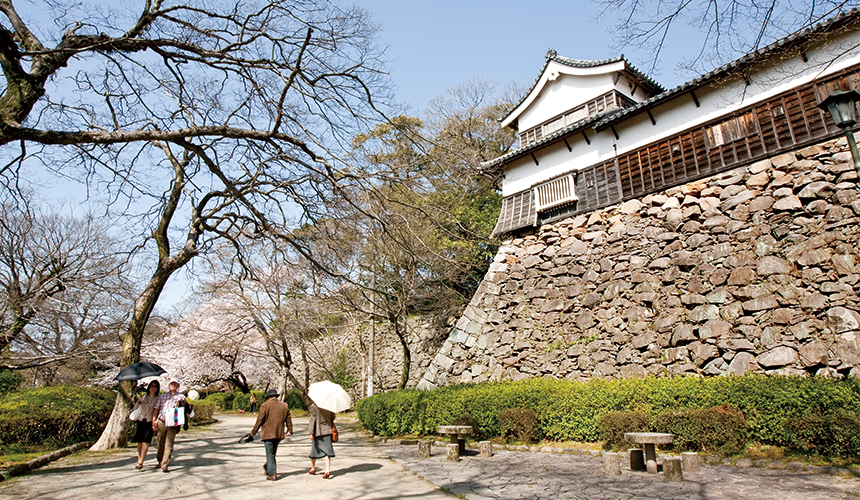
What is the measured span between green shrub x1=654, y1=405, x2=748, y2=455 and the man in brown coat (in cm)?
656

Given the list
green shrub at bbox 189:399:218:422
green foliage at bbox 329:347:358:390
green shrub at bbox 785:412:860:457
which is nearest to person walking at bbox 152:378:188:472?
green shrub at bbox 785:412:860:457

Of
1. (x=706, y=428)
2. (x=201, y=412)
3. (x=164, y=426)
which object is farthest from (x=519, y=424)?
(x=201, y=412)

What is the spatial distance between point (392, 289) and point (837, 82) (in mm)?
14990

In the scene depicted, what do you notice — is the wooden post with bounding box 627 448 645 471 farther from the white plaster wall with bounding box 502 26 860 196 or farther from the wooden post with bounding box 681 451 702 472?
the white plaster wall with bounding box 502 26 860 196

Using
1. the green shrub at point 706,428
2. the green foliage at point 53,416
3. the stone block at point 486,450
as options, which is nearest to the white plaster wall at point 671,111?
the green shrub at point 706,428

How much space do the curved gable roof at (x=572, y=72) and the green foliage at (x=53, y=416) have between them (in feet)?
54.5

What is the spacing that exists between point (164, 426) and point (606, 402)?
845 cm

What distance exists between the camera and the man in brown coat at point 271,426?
757 centimetres

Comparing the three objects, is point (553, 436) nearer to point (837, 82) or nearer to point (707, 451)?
point (707, 451)

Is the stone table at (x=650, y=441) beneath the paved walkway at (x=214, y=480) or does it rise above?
above

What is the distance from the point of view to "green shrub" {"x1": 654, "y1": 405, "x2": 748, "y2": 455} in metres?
7.64

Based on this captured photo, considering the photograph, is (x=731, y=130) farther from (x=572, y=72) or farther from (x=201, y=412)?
(x=201, y=412)

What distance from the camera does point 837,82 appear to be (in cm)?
1065

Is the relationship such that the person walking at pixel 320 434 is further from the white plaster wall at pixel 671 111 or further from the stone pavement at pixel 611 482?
the white plaster wall at pixel 671 111
